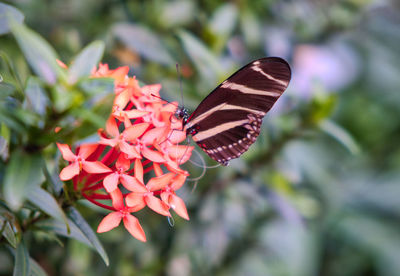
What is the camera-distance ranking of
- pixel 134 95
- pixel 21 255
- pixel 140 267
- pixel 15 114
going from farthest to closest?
pixel 140 267 < pixel 134 95 < pixel 21 255 < pixel 15 114

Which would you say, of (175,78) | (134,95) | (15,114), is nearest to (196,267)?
(175,78)

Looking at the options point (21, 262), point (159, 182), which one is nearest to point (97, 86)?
point (159, 182)

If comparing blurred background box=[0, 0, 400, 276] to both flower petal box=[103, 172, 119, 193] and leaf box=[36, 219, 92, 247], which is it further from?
flower petal box=[103, 172, 119, 193]

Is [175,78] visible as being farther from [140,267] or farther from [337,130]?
[140,267]

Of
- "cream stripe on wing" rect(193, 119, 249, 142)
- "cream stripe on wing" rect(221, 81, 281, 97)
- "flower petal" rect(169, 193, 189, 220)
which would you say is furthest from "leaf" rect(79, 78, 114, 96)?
"cream stripe on wing" rect(193, 119, 249, 142)

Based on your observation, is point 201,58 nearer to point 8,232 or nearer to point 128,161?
point 128,161

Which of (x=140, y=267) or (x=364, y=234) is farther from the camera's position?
(x=364, y=234)
